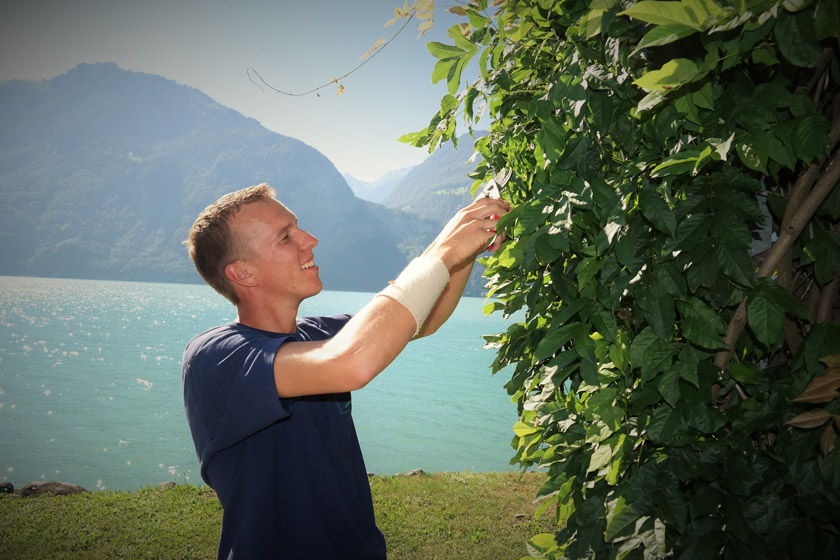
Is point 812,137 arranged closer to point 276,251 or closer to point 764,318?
point 764,318

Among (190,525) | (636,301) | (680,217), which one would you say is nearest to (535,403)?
(636,301)

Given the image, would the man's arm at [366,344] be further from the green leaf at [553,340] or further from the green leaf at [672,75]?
the green leaf at [672,75]

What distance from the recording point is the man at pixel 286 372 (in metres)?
1.81

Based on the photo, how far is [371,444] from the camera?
114 feet

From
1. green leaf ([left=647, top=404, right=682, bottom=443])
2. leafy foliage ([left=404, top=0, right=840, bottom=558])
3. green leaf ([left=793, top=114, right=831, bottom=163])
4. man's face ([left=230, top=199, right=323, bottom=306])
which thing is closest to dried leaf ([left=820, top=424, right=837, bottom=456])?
leafy foliage ([left=404, top=0, right=840, bottom=558])

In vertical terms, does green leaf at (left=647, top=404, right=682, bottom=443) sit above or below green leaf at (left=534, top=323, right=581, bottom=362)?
below

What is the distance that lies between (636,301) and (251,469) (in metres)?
1.81

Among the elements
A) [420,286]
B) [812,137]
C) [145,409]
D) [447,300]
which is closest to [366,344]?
[420,286]

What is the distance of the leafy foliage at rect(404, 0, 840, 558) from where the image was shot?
1295 mm

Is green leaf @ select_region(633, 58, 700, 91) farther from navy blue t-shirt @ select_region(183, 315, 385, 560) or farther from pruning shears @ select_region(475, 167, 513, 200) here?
navy blue t-shirt @ select_region(183, 315, 385, 560)

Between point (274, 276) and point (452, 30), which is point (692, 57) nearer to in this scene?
point (452, 30)

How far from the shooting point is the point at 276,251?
257 centimetres

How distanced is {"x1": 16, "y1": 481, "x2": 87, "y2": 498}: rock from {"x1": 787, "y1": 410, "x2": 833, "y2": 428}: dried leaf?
1397 centimetres

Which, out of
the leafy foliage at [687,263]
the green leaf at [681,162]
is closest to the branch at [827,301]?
the leafy foliage at [687,263]
